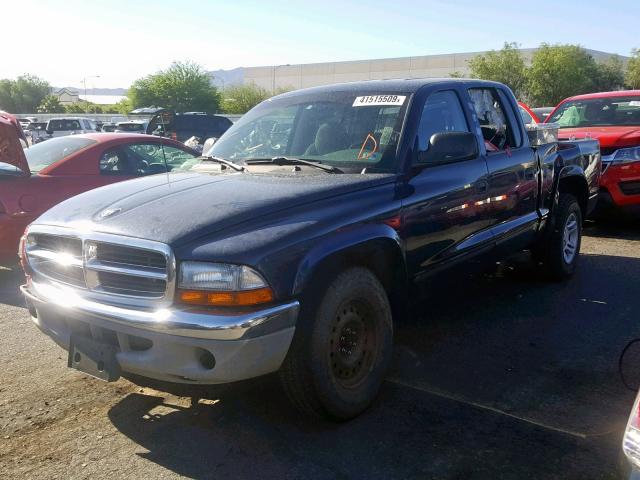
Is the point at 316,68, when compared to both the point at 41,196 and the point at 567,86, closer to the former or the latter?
the point at 567,86

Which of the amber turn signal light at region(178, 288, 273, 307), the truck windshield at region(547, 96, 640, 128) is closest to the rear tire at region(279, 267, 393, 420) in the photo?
the amber turn signal light at region(178, 288, 273, 307)

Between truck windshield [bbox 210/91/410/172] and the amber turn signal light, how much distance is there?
1.33m

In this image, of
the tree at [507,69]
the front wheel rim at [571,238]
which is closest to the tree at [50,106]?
the tree at [507,69]

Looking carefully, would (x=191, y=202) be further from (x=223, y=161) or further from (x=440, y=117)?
(x=440, y=117)

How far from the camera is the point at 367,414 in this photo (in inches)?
141

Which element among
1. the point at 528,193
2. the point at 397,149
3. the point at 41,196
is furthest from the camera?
the point at 41,196

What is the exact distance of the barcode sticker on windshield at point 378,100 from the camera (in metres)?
4.24

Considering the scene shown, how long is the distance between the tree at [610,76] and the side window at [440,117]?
157ft

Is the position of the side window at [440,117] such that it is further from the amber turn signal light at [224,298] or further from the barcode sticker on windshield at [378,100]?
the amber turn signal light at [224,298]

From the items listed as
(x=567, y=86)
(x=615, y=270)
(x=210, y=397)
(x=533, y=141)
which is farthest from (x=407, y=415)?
(x=567, y=86)

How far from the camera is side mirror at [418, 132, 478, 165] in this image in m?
3.96

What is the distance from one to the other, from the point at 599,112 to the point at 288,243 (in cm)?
812

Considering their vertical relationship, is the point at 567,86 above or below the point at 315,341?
above

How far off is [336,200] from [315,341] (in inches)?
31.4
